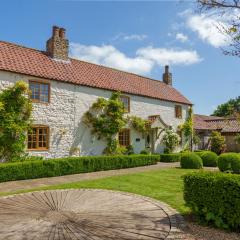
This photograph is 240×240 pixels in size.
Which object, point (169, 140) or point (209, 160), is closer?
point (209, 160)

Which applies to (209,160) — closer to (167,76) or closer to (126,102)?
(126,102)

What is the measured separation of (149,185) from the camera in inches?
485

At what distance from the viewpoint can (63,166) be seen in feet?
52.4

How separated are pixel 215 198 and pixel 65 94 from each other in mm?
14850

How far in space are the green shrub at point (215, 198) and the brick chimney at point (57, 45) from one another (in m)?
16.8

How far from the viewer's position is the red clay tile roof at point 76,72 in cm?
1828

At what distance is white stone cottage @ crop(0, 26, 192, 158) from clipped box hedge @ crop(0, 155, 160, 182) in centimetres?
278

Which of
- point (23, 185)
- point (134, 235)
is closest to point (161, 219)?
point (134, 235)

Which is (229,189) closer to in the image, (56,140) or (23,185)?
(23,185)

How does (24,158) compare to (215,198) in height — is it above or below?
above

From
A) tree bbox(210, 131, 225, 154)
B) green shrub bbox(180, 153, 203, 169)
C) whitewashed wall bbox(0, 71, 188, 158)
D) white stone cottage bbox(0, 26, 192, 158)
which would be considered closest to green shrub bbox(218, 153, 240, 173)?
green shrub bbox(180, 153, 203, 169)

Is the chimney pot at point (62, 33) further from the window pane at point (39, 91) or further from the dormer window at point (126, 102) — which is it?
the dormer window at point (126, 102)

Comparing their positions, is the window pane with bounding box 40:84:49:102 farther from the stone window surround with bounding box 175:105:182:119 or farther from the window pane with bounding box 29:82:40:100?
the stone window surround with bounding box 175:105:182:119

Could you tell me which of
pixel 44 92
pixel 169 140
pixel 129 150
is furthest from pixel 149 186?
pixel 169 140
